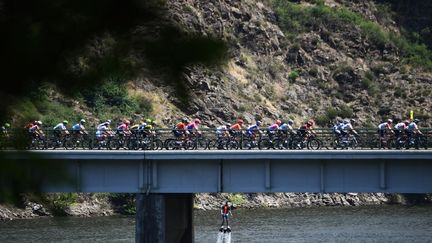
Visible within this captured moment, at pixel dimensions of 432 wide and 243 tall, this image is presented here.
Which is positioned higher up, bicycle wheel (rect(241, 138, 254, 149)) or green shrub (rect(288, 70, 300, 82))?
green shrub (rect(288, 70, 300, 82))

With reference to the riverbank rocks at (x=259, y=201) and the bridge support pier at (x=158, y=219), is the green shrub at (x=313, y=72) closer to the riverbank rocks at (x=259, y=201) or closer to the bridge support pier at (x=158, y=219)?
the riverbank rocks at (x=259, y=201)

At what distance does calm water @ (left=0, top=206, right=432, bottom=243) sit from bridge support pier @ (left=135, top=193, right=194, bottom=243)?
26.7 ft

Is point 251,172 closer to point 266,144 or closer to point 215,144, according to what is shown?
point 266,144

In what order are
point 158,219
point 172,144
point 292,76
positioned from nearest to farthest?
point 158,219
point 172,144
point 292,76

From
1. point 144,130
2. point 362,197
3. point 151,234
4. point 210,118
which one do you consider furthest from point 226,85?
point 151,234

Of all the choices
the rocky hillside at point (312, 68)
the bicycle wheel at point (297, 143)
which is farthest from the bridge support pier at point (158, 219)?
the rocky hillside at point (312, 68)

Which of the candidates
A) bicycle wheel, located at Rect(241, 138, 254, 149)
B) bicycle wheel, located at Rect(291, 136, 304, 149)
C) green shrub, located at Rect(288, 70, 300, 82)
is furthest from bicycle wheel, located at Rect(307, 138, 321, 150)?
green shrub, located at Rect(288, 70, 300, 82)

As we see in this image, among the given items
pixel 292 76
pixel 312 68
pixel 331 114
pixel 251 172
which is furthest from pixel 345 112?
pixel 251 172

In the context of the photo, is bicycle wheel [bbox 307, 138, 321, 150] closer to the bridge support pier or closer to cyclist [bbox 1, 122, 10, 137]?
the bridge support pier

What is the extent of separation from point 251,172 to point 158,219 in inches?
165

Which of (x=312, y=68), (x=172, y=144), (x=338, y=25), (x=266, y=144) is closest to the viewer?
(x=172, y=144)

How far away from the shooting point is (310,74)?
9881cm

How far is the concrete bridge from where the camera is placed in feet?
146

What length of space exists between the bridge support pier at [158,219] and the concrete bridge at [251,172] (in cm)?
5
